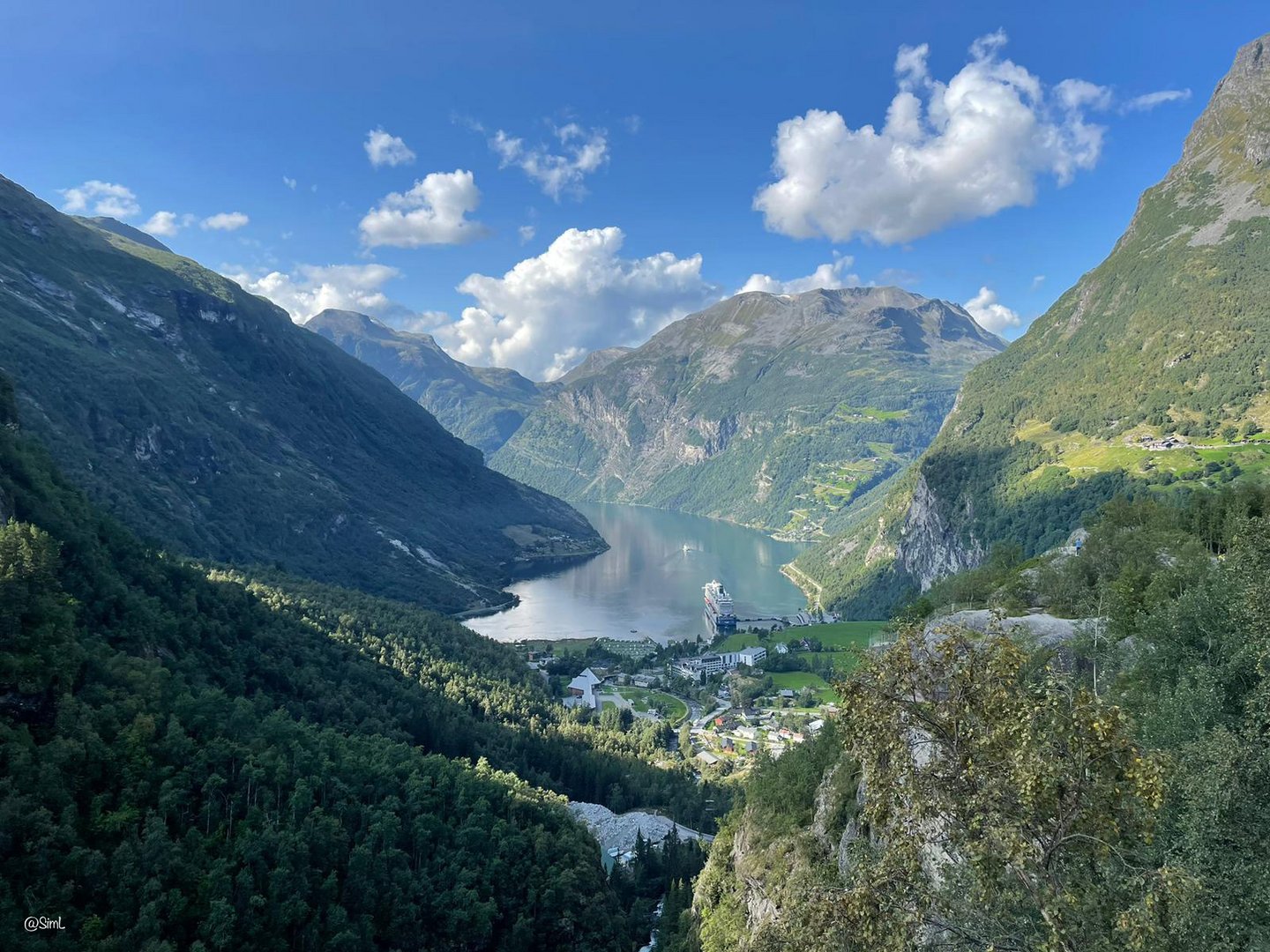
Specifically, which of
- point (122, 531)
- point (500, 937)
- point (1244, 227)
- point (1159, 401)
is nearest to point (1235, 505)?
point (500, 937)

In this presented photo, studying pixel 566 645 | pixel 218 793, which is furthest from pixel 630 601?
pixel 218 793

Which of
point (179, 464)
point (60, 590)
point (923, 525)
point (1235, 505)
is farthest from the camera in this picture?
point (923, 525)

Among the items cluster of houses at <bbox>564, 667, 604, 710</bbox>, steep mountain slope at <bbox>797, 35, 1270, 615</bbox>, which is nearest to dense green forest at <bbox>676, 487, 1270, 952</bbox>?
cluster of houses at <bbox>564, 667, 604, 710</bbox>

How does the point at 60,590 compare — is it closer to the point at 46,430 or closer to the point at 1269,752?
the point at 1269,752

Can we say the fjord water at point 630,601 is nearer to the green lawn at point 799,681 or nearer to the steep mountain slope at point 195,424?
the steep mountain slope at point 195,424

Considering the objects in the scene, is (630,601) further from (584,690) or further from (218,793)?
Result: (218,793)

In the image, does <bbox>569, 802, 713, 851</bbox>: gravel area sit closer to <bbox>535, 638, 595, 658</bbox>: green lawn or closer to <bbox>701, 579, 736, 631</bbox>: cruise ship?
<bbox>535, 638, 595, 658</bbox>: green lawn
